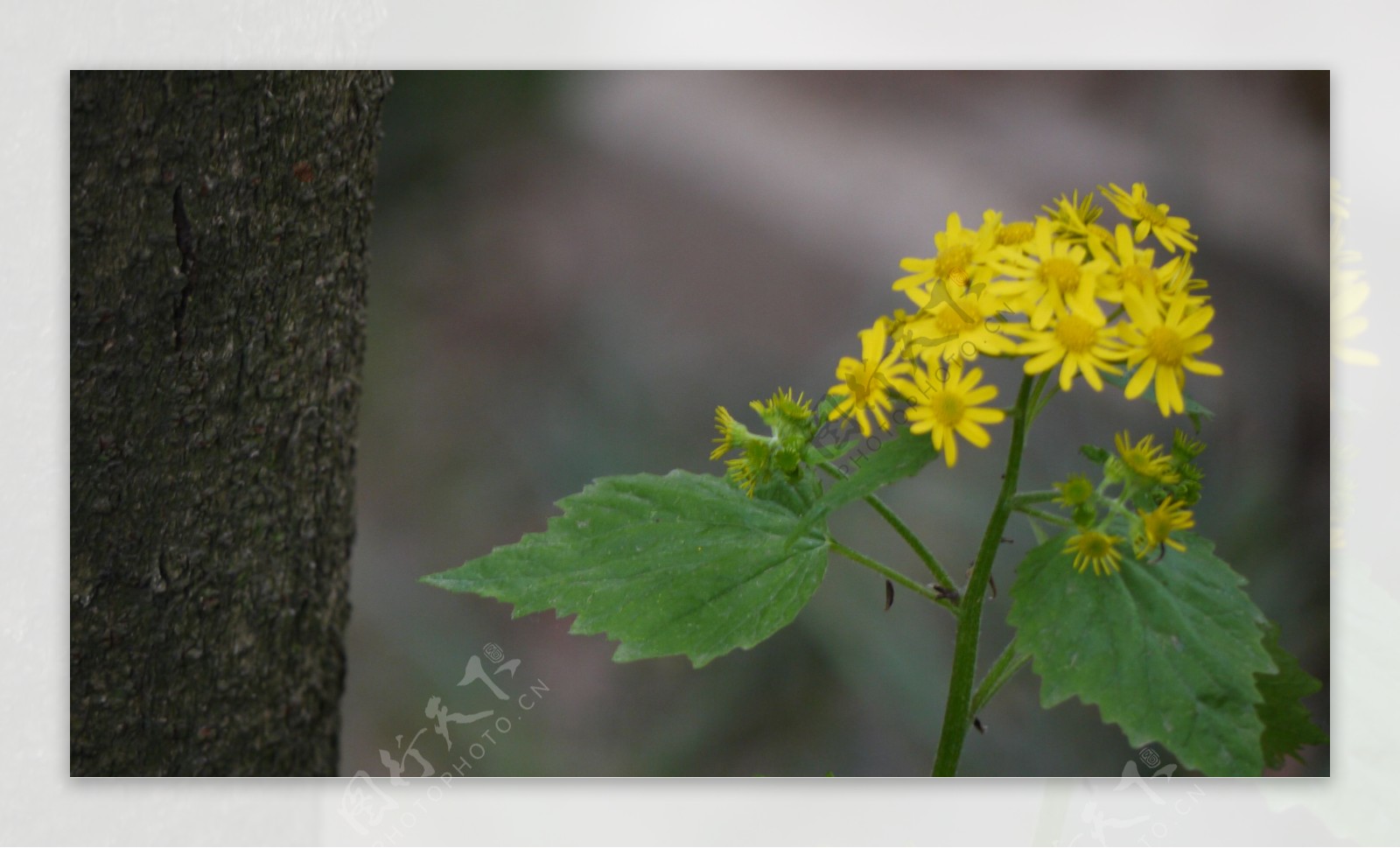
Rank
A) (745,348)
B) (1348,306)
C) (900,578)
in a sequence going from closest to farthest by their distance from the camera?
1. (900,578)
2. (1348,306)
3. (745,348)

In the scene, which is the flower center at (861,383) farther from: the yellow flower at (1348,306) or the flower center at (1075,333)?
the yellow flower at (1348,306)

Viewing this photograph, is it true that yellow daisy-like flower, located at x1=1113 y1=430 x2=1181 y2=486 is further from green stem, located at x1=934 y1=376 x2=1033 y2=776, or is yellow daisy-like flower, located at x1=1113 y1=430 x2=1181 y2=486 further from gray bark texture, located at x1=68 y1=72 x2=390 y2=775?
gray bark texture, located at x1=68 y1=72 x2=390 y2=775

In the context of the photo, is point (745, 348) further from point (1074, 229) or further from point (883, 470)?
point (883, 470)

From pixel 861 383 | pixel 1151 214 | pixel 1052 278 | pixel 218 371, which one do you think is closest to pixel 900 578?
pixel 861 383

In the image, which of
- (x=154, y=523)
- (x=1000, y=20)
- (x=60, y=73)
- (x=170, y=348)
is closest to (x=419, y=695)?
(x=154, y=523)

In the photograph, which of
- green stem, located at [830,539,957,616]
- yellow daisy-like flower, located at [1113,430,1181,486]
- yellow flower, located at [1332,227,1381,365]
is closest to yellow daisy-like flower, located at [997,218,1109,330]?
yellow daisy-like flower, located at [1113,430,1181,486]

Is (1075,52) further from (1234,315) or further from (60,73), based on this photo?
(60,73)

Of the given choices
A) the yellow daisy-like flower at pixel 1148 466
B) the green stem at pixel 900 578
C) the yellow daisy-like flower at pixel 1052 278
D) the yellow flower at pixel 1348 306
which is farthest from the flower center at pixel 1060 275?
the yellow flower at pixel 1348 306
